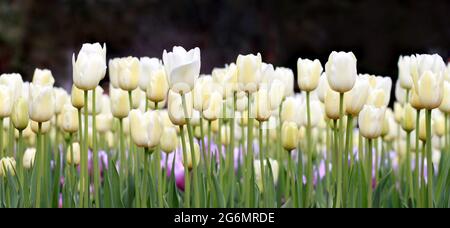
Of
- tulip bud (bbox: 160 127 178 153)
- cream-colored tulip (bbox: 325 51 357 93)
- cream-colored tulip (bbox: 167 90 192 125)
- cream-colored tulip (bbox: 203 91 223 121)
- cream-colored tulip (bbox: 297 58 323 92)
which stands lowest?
tulip bud (bbox: 160 127 178 153)

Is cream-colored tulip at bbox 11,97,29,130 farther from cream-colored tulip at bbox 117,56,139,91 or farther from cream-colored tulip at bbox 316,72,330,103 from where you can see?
cream-colored tulip at bbox 316,72,330,103

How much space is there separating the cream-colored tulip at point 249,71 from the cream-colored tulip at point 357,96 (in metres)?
0.20

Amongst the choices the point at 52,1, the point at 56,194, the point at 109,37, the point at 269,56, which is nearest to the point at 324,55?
the point at 269,56

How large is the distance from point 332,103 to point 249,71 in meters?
0.22

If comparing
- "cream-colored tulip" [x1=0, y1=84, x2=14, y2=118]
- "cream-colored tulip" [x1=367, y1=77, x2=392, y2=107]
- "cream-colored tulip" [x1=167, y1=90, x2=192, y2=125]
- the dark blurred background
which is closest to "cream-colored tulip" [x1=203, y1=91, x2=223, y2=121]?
"cream-colored tulip" [x1=167, y1=90, x2=192, y2=125]

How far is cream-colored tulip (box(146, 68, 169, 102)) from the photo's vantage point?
5.77 ft

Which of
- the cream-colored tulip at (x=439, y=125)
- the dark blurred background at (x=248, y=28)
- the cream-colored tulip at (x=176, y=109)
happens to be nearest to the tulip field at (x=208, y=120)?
the cream-colored tulip at (x=176, y=109)

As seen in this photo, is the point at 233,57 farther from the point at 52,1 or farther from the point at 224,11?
the point at 52,1

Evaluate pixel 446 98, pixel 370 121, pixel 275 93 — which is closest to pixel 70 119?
pixel 275 93

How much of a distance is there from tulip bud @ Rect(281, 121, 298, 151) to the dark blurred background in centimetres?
675

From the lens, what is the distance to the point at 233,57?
9.13 meters

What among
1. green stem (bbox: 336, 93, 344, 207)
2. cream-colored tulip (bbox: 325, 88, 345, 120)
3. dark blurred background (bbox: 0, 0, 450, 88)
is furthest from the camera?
dark blurred background (bbox: 0, 0, 450, 88)
